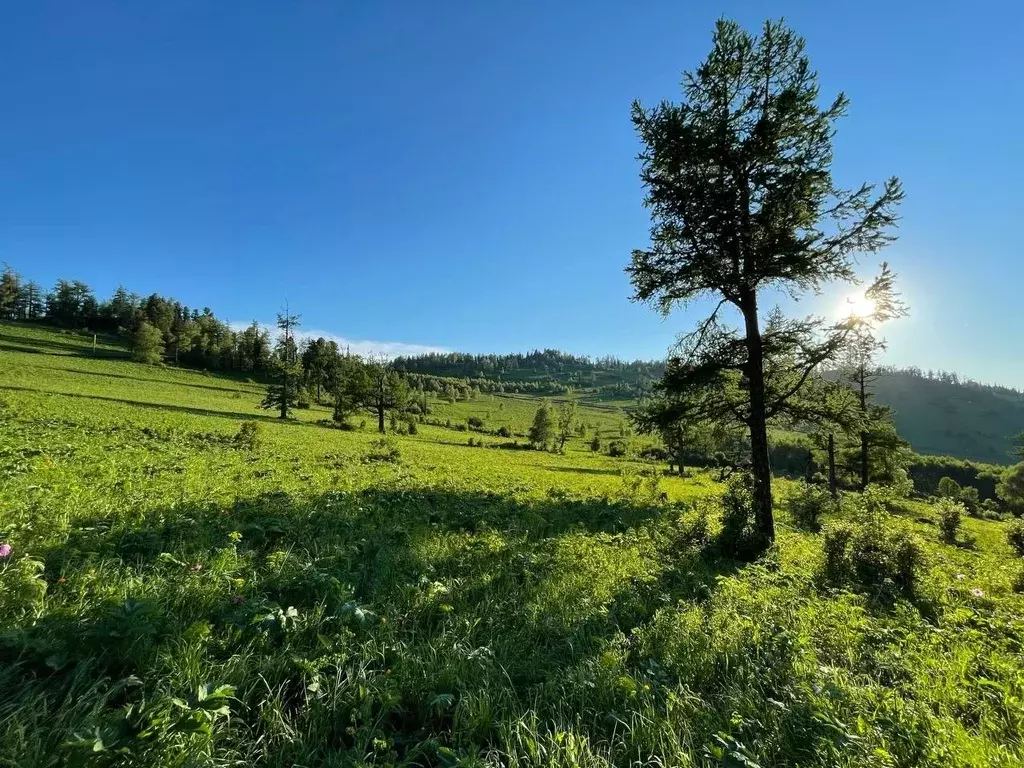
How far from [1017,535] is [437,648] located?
2290 cm

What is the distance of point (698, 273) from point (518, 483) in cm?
1271

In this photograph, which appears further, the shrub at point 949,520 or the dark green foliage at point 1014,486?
the dark green foliage at point 1014,486

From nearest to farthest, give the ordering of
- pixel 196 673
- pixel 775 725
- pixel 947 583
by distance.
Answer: pixel 196 673 → pixel 775 725 → pixel 947 583

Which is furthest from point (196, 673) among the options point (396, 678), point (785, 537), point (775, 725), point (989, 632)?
point (785, 537)

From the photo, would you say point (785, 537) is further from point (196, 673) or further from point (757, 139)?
point (196, 673)

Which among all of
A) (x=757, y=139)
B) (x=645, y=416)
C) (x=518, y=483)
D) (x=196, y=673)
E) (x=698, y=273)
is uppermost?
(x=757, y=139)

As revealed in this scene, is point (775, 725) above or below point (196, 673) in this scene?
below

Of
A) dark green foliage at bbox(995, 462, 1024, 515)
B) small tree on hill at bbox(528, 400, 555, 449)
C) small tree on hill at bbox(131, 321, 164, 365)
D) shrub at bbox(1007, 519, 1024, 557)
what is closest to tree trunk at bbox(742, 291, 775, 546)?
shrub at bbox(1007, 519, 1024, 557)

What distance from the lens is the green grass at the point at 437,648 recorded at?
2.99 metres

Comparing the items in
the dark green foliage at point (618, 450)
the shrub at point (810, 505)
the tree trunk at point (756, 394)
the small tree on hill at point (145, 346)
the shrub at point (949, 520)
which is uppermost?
the small tree on hill at point (145, 346)

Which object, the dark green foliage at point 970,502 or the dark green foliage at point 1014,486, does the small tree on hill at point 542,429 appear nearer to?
the dark green foliage at point 970,502

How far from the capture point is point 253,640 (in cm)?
384

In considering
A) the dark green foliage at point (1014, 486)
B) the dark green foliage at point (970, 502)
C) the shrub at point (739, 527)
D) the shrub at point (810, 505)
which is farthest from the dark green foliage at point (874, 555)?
the dark green foliage at point (1014, 486)

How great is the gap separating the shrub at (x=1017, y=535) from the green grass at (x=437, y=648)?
10825 mm
